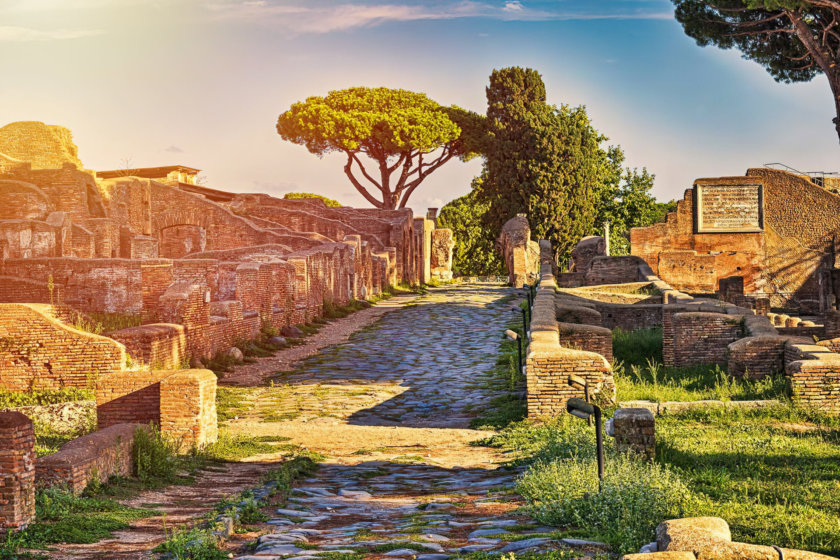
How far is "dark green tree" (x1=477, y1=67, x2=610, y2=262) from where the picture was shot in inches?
1775

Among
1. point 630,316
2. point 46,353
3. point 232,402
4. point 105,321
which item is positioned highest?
point 105,321

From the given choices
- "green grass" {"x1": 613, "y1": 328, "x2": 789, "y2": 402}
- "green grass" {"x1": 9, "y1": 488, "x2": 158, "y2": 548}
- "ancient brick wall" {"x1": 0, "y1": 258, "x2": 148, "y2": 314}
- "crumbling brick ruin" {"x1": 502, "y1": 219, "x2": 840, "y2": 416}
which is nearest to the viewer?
"green grass" {"x1": 9, "y1": 488, "x2": 158, "y2": 548}

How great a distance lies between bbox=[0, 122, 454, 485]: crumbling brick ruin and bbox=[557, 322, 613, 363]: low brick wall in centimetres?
513

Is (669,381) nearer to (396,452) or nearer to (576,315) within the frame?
(576,315)

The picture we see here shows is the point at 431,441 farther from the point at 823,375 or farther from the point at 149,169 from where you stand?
the point at 149,169

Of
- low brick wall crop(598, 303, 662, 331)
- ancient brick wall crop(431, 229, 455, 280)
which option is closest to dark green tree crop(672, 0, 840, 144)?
low brick wall crop(598, 303, 662, 331)

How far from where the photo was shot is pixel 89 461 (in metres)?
7.86

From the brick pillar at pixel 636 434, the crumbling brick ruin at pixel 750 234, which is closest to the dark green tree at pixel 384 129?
the crumbling brick ruin at pixel 750 234

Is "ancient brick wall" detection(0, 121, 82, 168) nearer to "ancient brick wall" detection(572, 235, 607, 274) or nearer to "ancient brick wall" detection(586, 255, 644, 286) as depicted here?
"ancient brick wall" detection(572, 235, 607, 274)

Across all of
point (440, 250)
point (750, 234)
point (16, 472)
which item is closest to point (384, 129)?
point (440, 250)

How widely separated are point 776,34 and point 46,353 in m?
18.9

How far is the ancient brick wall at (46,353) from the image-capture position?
44.1 feet

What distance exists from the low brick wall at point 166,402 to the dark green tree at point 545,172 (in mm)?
35720

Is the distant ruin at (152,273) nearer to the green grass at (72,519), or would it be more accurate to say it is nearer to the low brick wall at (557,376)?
the green grass at (72,519)
